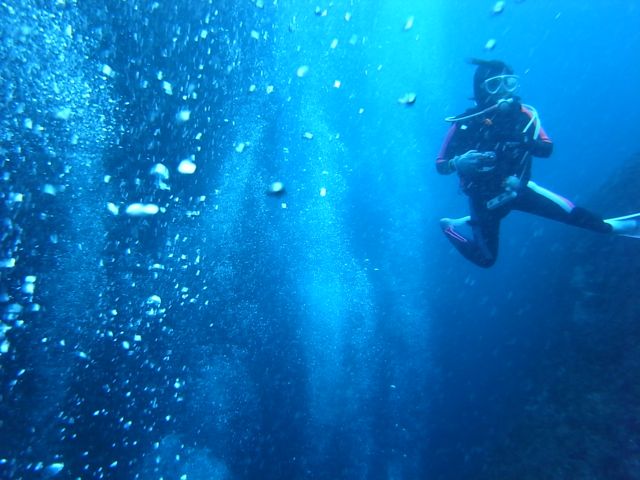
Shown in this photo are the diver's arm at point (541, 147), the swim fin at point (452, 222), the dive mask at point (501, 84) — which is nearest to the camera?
the dive mask at point (501, 84)

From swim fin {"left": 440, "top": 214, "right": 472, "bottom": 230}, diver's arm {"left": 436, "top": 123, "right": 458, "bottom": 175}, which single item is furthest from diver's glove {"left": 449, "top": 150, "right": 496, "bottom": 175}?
swim fin {"left": 440, "top": 214, "right": 472, "bottom": 230}

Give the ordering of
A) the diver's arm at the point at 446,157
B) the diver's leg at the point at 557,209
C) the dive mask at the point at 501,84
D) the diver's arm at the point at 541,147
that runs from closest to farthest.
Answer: the dive mask at the point at 501,84 < the diver's arm at the point at 541,147 < the diver's leg at the point at 557,209 < the diver's arm at the point at 446,157

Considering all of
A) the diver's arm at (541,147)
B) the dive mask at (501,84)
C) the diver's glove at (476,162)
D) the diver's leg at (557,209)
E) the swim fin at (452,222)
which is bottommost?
the diver's leg at (557,209)

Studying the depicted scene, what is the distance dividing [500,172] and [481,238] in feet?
3.46

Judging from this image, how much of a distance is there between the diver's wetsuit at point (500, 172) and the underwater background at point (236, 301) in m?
1.89

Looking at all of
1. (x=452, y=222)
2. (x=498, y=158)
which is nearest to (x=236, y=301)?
(x=452, y=222)

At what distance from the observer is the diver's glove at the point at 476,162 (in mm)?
4219

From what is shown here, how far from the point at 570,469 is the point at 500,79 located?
15.5 ft

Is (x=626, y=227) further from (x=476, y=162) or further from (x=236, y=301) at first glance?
(x=236, y=301)

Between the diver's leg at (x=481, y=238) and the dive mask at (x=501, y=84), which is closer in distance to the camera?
the dive mask at (x=501, y=84)

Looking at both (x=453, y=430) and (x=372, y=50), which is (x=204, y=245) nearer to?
(x=453, y=430)

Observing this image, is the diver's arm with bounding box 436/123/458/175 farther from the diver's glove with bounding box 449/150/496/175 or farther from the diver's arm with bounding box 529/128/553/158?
the diver's arm with bounding box 529/128/553/158

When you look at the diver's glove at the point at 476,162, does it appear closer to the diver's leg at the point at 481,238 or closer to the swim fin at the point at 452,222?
the diver's leg at the point at 481,238

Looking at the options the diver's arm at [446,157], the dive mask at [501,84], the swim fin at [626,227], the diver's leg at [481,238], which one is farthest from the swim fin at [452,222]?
the dive mask at [501,84]
